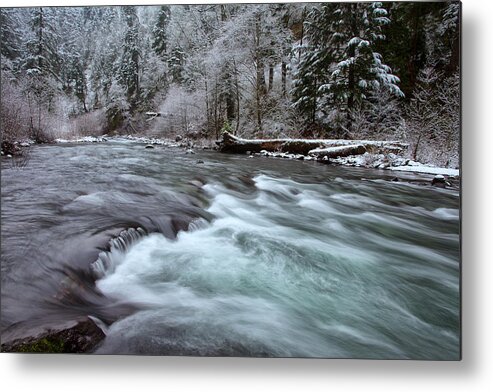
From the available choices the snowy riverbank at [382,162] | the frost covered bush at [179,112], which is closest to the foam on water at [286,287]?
the snowy riverbank at [382,162]

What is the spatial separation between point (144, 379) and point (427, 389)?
1.35 m

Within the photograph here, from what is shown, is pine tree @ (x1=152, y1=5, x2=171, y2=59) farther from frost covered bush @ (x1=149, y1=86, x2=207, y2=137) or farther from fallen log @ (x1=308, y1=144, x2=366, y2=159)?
fallen log @ (x1=308, y1=144, x2=366, y2=159)

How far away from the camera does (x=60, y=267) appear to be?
1.70 m

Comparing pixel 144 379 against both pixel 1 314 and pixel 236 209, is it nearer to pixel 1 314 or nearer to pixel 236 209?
pixel 1 314

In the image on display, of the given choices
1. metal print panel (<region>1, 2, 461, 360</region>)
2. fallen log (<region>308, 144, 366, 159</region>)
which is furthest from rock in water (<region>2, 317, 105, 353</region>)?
fallen log (<region>308, 144, 366, 159</region>)

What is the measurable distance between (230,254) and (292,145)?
25.4 inches

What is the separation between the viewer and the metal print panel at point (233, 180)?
1.68 meters

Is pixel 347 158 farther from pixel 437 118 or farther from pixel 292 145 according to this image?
pixel 437 118

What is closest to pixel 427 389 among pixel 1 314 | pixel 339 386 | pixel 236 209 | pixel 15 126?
pixel 339 386

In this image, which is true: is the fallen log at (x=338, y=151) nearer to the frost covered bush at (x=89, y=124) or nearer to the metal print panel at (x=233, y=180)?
the metal print panel at (x=233, y=180)

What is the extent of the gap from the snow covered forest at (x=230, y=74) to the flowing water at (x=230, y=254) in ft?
0.57

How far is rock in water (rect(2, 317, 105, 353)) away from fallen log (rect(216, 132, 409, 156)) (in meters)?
1.04

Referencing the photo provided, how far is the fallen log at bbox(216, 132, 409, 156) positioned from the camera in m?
1.88

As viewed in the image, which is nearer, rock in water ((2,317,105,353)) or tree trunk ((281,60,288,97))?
rock in water ((2,317,105,353))
